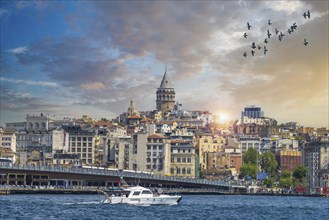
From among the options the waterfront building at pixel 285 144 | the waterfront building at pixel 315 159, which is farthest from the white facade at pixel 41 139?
the waterfront building at pixel 285 144

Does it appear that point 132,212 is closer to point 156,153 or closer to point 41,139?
point 156,153

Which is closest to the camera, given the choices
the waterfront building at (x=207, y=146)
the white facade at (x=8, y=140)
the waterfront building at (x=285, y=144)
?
the waterfront building at (x=207, y=146)

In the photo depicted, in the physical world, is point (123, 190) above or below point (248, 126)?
below

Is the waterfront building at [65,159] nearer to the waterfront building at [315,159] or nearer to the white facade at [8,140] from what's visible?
the white facade at [8,140]

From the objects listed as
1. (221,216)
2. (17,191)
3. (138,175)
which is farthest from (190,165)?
(221,216)

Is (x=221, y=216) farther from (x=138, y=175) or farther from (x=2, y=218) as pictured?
(x=138, y=175)

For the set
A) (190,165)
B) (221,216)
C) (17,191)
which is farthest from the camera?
(190,165)

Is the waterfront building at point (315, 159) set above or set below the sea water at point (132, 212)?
above
